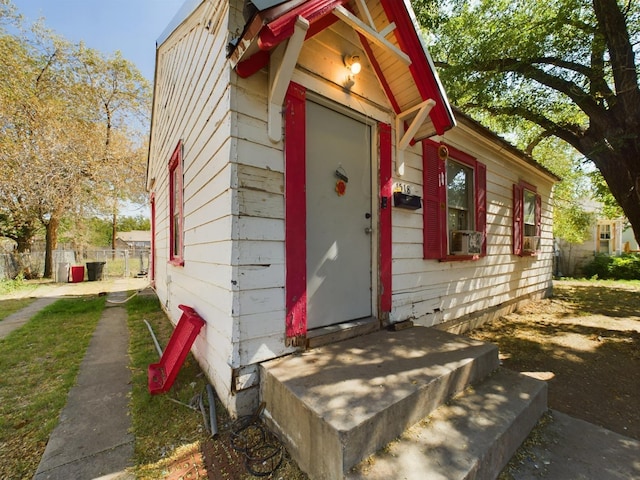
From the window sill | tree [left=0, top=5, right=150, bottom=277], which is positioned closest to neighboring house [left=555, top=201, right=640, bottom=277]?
the window sill

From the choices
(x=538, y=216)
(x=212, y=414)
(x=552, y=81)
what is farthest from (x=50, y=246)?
(x=538, y=216)

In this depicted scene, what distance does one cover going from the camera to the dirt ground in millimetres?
2570

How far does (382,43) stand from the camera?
2.37m

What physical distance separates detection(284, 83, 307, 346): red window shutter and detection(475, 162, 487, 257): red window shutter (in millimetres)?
3633

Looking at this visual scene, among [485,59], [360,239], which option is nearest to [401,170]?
[360,239]

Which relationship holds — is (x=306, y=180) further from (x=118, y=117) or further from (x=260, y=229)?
(x=118, y=117)

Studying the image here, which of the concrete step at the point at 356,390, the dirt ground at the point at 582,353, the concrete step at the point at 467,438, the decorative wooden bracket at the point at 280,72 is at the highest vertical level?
the decorative wooden bracket at the point at 280,72

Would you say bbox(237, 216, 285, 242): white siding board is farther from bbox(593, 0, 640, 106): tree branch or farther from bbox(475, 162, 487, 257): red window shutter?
bbox(593, 0, 640, 106): tree branch

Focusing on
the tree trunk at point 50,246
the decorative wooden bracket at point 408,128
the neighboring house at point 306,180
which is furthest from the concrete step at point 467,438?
the tree trunk at point 50,246

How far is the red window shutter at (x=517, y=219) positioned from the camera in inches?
229

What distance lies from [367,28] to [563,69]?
5.23m

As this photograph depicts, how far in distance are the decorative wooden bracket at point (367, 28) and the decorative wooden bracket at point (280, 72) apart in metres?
0.40

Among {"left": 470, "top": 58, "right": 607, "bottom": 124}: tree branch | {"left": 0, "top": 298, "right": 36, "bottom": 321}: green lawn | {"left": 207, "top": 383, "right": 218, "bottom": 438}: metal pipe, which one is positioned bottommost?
{"left": 0, "top": 298, "right": 36, "bottom": 321}: green lawn

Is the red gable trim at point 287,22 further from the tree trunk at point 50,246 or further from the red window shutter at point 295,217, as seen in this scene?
the tree trunk at point 50,246
